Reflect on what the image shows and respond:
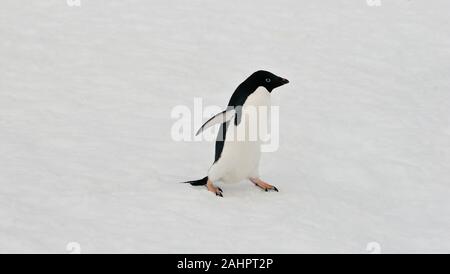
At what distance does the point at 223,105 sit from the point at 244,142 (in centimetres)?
395

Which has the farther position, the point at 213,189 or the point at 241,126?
the point at 213,189

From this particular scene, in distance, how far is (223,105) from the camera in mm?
10555

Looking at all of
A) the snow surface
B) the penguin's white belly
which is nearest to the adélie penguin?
the penguin's white belly

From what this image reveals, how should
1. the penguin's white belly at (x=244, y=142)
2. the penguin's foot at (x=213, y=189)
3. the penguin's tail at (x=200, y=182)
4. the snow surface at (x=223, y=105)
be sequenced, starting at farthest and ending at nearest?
the penguin's tail at (x=200, y=182)
the penguin's foot at (x=213, y=189)
the penguin's white belly at (x=244, y=142)
the snow surface at (x=223, y=105)

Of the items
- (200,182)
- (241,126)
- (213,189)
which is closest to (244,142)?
(241,126)

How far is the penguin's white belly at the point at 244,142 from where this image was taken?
660 cm

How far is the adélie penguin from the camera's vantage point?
6609mm

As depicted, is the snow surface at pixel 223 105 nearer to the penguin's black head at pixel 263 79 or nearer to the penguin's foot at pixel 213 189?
the penguin's foot at pixel 213 189

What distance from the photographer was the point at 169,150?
28.0 ft

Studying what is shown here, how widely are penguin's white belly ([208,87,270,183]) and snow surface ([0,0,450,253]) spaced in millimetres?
286

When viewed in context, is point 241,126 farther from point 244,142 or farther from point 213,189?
point 213,189

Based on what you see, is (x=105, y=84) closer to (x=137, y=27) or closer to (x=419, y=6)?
(x=137, y=27)

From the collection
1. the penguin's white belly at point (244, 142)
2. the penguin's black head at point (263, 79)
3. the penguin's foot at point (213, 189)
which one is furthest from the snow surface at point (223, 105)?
the penguin's black head at point (263, 79)
